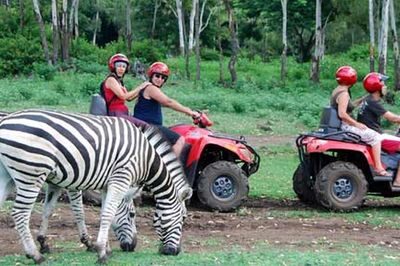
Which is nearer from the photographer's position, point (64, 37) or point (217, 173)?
point (217, 173)

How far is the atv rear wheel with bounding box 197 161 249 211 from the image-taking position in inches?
474

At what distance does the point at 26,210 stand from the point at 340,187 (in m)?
5.43

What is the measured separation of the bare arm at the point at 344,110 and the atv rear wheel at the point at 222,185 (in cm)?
159

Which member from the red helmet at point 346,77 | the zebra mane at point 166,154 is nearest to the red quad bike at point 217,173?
→ the red helmet at point 346,77

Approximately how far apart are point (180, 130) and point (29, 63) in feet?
91.8

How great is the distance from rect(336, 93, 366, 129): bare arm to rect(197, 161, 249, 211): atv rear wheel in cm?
159

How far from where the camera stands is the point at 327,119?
40.7ft

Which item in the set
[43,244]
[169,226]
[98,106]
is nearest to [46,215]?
[43,244]

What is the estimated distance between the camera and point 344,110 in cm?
1205

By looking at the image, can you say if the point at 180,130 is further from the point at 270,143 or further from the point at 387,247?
the point at 270,143

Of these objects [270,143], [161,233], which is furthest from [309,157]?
[270,143]

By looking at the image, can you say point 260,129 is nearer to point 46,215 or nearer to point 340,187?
point 340,187

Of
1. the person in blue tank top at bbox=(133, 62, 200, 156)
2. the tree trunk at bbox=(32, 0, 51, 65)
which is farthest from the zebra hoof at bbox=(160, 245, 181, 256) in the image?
the tree trunk at bbox=(32, 0, 51, 65)

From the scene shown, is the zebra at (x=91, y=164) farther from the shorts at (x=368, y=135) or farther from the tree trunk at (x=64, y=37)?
the tree trunk at (x=64, y=37)
